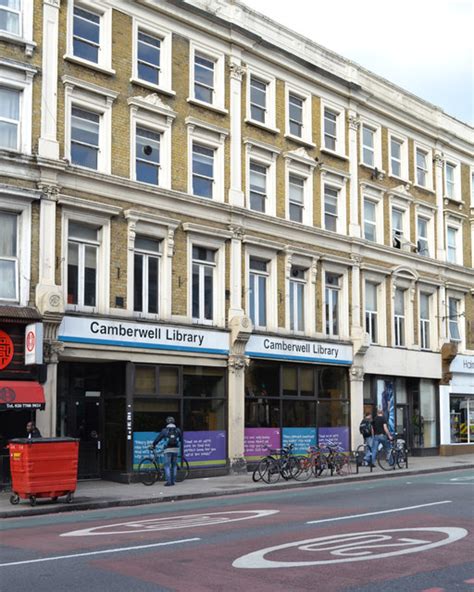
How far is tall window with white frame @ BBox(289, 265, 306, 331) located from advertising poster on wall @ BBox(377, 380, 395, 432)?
537 cm

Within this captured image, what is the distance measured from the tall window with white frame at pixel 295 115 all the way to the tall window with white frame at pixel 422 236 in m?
8.28

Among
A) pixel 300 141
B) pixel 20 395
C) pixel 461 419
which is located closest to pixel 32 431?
pixel 20 395

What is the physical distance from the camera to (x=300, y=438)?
92.8 feet

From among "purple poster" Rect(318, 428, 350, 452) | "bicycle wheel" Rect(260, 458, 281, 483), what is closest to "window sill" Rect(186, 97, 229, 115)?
"bicycle wheel" Rect(260, 458, 281, 483)

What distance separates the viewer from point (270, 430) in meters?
27.2

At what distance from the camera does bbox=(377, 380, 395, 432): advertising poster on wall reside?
32.4 m

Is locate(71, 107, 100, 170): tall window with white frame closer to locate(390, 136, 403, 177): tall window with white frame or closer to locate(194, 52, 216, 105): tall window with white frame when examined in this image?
locate(194, 52, 216, 105): tall window with white frame

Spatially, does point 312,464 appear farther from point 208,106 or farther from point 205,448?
point 208,106

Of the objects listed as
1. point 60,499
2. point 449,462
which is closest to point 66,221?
point 60,499

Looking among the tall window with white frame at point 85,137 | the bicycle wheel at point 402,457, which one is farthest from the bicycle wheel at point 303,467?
the tall window with white frame at point 85,137

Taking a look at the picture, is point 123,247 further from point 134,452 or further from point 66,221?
point 134,452

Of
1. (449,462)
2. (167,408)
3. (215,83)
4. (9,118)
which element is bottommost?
(449,462)

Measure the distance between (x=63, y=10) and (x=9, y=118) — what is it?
12.0 feet

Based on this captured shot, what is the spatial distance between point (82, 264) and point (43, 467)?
700 centimetres
